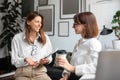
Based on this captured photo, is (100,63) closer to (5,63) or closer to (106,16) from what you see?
(106,16)

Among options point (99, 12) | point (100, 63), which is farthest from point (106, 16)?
point (100, 63)

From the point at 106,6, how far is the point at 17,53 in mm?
2064

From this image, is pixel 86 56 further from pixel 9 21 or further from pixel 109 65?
pixel 9 21

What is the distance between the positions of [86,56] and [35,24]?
83 cm

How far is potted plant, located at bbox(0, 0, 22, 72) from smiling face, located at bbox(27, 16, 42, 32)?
2693mm

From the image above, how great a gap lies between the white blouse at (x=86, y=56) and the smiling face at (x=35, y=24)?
2.25 ft

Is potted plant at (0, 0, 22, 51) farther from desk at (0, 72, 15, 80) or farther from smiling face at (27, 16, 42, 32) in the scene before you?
smiling face at (27, 16, 42, 32)

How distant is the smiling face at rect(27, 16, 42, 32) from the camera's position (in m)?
2.37

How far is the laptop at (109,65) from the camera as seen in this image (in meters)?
1.08

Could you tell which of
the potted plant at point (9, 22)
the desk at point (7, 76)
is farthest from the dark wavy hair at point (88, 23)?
the potted plant at point (9, 22)

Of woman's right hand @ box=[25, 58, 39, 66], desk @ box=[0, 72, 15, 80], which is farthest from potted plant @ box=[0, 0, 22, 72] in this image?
woman's right hand @ box=[25, 58, 39, 66]

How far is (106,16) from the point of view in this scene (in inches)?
150

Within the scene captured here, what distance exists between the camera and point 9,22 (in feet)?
16.6

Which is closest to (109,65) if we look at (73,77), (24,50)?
(73,77)
